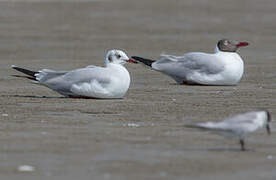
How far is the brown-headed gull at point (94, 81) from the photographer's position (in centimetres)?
1138

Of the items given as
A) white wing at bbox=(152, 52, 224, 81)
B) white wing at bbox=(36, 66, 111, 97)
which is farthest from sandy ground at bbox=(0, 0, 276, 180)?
white wing at bbox=(152, 52, 224, 81)

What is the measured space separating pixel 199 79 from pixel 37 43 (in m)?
7.96

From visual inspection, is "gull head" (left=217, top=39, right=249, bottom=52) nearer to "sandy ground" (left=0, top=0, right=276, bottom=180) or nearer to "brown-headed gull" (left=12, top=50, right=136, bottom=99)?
"sandy ground" (left=0, top=0, right=276, bottom=180)

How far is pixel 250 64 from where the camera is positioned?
1677cm

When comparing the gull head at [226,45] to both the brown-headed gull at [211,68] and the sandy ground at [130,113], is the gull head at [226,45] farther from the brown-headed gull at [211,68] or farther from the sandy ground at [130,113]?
the sandy ground at [130,113]

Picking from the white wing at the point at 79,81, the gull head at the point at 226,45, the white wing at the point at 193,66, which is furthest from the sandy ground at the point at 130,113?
the gull head at the point at 226,45

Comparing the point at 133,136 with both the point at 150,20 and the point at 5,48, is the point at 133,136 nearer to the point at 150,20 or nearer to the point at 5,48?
the point at 5,48

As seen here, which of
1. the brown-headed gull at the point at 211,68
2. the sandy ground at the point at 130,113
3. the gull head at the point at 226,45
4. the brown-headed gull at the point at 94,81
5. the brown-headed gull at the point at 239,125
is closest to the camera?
the sandy ground at the point at 130,113

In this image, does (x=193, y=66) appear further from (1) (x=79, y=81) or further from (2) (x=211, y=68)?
(1) (x=79, y=81)

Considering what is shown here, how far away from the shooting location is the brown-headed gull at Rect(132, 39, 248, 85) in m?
13.4

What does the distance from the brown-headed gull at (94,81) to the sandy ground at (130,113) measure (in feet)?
0.48

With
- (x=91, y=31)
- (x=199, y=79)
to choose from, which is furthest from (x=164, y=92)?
(x=91, y=31)

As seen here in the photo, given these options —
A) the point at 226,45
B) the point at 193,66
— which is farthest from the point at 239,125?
the point at 226,45

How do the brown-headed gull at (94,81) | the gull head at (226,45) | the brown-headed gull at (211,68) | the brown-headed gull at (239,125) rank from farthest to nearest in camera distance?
the gull head at (226,45) < the brown-headed gull at (211,68) < the brown-headed gull at (94,81) < the brown-headed gull at (239,125)
